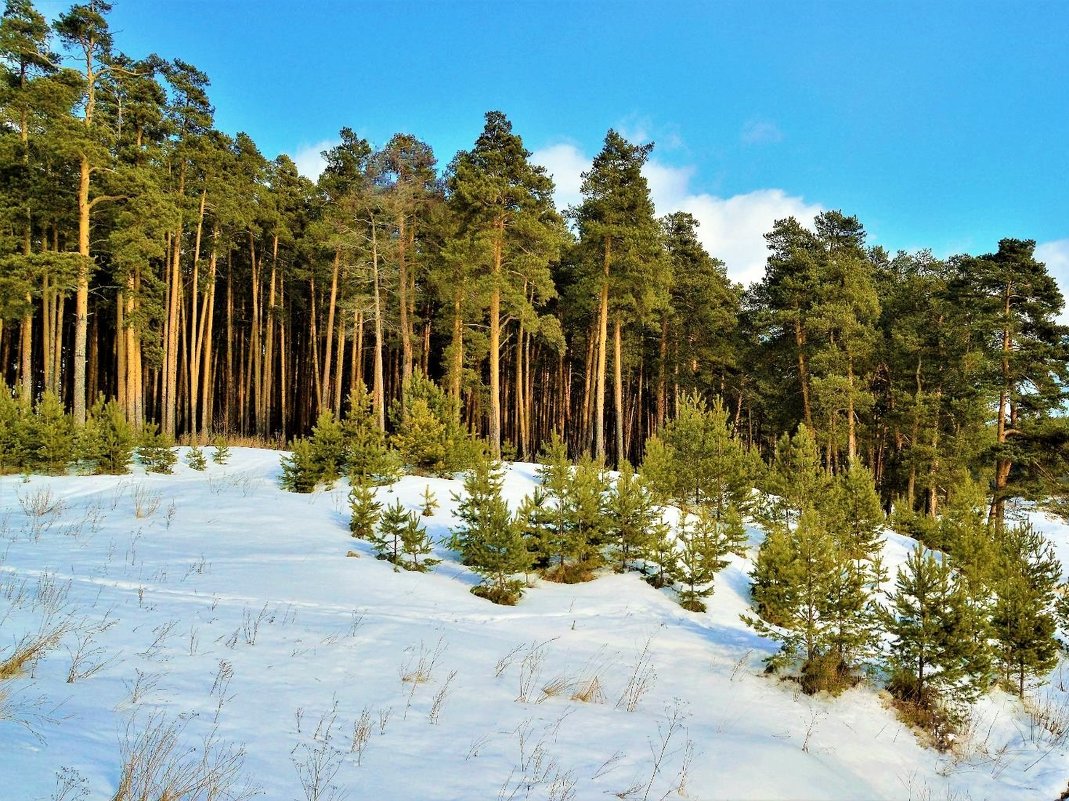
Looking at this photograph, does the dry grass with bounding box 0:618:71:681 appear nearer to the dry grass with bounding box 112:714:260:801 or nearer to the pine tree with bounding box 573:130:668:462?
the dry grass with bounding box 112:714:260:801

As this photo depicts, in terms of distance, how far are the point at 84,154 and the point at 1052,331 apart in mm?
35993

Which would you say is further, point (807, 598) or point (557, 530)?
point (557, 530)

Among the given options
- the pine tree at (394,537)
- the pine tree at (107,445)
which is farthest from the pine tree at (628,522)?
the pine tree at (107,445)

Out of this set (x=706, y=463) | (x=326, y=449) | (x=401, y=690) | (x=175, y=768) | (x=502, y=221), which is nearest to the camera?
(x=175, y=768)

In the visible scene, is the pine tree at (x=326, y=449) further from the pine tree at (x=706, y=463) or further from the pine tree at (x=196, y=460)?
the pine tree at (x=706, y=463)

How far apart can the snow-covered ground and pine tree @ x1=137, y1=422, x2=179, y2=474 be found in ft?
12.8

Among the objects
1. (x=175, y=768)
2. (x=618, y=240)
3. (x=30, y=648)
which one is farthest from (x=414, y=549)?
(x=618, y=240)

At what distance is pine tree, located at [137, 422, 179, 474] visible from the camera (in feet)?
48.4

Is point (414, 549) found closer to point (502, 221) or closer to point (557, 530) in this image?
point (557, 530)

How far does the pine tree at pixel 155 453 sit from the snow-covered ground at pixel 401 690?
3.90m

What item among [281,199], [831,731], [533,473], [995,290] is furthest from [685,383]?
[831,731]

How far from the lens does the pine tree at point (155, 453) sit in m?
14.7

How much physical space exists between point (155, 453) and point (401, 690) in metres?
13.3

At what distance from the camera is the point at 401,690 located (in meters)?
5.00
